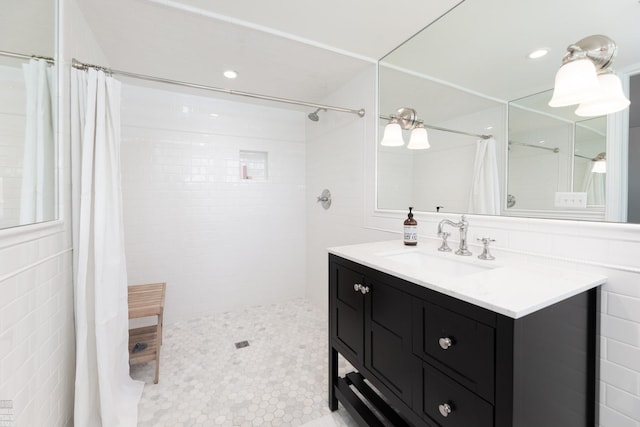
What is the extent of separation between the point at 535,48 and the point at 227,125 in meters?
2.59

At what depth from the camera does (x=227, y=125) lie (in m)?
2.83

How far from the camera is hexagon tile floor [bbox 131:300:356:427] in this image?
1508 mm

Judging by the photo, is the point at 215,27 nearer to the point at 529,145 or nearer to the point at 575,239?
the point at 529,145

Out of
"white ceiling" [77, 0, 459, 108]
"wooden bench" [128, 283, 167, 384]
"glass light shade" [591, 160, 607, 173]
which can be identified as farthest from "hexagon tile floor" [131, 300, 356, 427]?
"white ceiling" [77, 0, 459, 108]

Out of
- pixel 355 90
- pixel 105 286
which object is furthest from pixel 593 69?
pixel 105 286

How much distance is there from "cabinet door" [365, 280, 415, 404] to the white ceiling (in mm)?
1600

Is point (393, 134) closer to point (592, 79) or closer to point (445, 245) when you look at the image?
point (445, 245)

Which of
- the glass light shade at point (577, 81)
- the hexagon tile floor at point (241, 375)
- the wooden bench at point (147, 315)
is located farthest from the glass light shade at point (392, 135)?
the wooden bench at point (147, 315)

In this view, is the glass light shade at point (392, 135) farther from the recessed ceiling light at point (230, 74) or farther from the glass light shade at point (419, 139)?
the recessed ceiling light at point (230, 74)

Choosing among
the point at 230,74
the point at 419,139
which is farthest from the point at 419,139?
the point at 230,74

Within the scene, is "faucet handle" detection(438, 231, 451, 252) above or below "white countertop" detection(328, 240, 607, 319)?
above

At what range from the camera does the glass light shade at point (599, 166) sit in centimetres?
102

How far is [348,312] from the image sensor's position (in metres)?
1.42

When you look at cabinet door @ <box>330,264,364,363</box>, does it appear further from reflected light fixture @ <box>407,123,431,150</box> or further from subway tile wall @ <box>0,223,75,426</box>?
subway tile wall @ <box>0,223,75,426</box>
